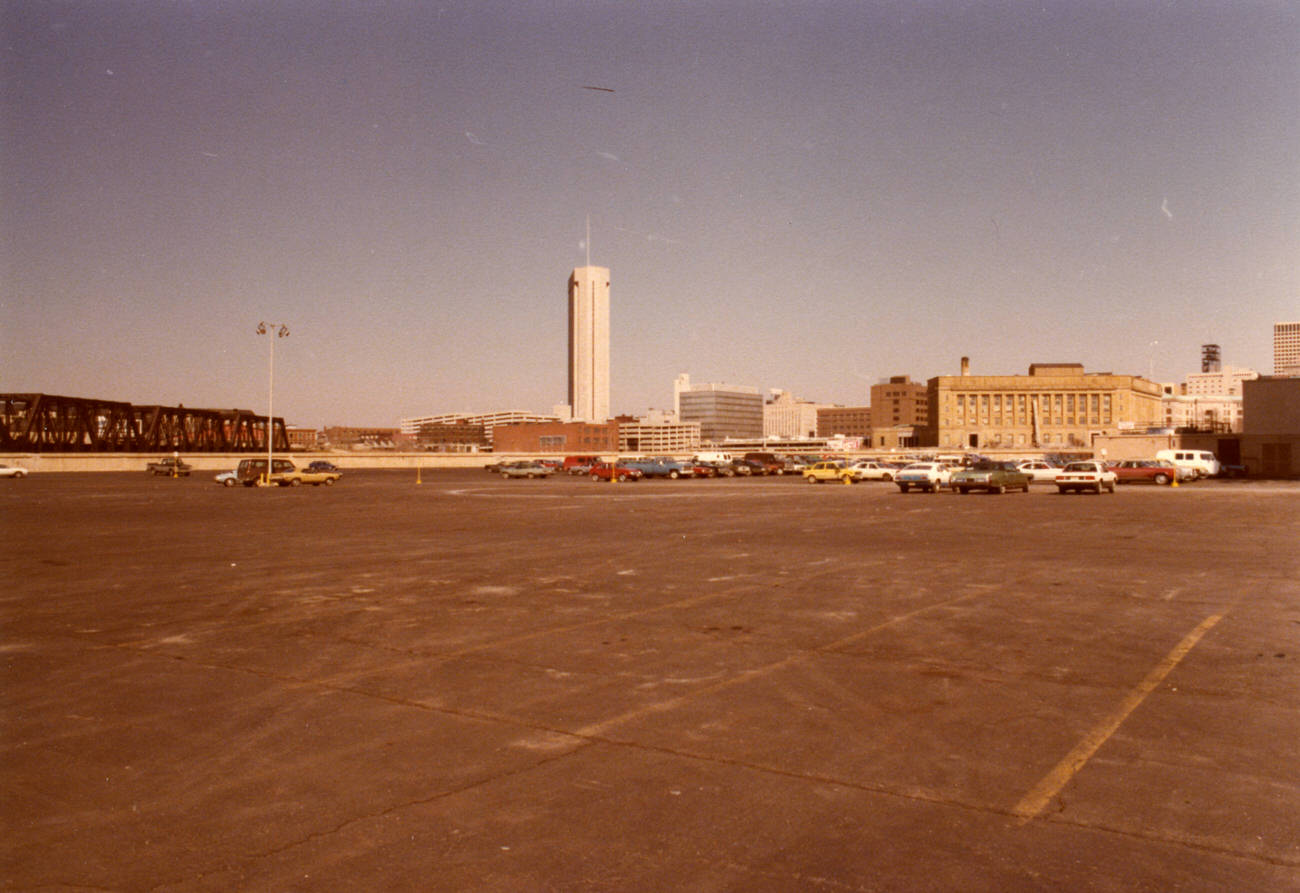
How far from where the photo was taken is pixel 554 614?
11727 mm

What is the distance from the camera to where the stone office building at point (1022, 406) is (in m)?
161

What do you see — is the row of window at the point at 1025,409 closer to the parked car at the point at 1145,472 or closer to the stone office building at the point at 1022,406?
the stone office building at the point at 1022,406

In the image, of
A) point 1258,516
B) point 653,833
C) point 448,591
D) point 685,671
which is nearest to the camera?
point 653,833

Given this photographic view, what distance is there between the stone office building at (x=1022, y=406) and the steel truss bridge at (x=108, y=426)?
113867 millimetres

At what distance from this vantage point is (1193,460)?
62688mm

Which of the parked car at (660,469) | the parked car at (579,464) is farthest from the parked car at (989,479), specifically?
the parked car at (579,464)

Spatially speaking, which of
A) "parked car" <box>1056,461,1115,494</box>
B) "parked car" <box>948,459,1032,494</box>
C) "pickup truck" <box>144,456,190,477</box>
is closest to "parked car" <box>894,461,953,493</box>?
"parked car" <box>948,459,1032,494</box>

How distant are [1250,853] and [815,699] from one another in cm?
340

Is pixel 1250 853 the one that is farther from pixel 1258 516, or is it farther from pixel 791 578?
pixel 1258 516

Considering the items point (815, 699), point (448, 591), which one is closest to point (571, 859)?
point (815, 699)

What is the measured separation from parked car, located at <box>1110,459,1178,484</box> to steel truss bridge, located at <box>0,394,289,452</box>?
91.2m

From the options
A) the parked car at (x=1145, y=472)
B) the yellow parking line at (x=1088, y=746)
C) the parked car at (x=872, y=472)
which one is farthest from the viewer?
the parked car at (x=872, y=472)

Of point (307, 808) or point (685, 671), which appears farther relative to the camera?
point (685, 671)

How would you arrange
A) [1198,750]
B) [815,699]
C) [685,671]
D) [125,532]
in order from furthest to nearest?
[125,532] → [685,671] → [815,699] → [1198,750]
